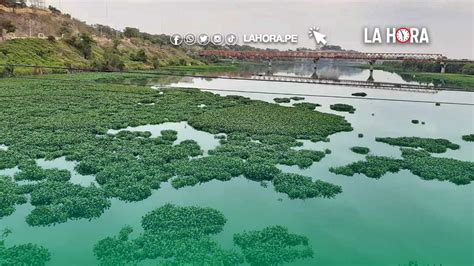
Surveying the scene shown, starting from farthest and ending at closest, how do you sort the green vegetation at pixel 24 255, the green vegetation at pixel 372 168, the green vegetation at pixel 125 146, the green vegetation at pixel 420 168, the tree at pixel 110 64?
the tree at pixel 110 64
the green vegetation at pixel 372 168
the green vegetation at pixel 420 168
the green vegetation at pixel 125 146
the green vegetation at pixel 24 255

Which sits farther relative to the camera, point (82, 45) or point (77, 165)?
point (82, 45)

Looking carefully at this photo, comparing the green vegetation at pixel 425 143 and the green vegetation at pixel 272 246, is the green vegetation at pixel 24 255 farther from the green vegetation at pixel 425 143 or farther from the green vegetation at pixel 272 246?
the green vegetation at pixel 425 143

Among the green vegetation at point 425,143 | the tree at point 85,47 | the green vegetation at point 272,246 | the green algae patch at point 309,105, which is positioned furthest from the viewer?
the tree at point 85,47

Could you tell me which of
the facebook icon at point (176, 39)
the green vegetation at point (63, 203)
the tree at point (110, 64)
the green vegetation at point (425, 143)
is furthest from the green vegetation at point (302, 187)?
the facebook icon at point (176, 39)

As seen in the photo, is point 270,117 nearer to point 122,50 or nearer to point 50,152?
point 50,152

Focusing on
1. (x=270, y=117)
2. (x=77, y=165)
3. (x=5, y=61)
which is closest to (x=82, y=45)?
(x=5, y=61)

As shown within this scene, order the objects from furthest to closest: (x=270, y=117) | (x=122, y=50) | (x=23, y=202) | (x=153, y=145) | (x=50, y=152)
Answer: (x=122, y=50) < (x=270, y=117) < (x=153, y=145) < (x=50, y=152) < (x=23, y=202)

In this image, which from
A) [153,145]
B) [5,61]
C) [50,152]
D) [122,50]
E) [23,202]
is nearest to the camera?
[23,202]
